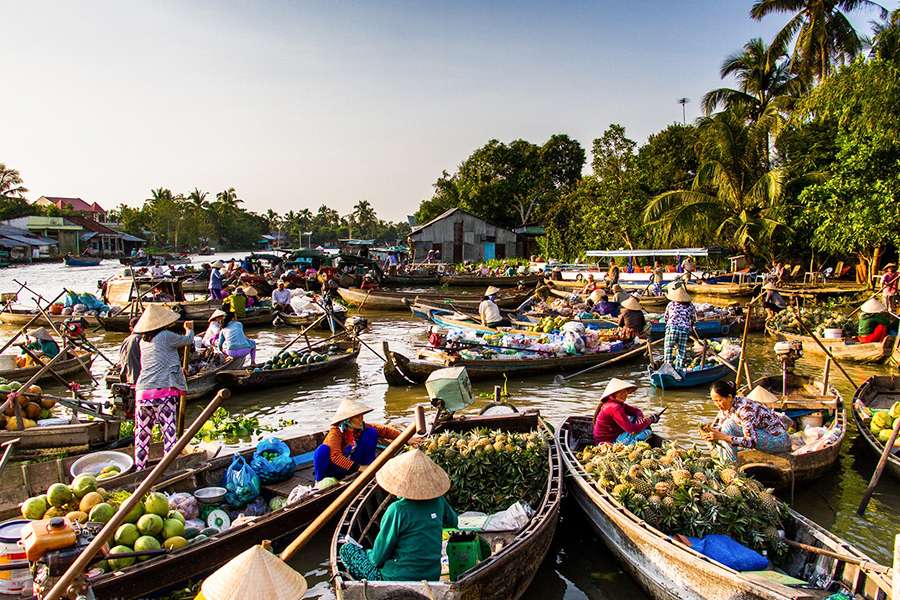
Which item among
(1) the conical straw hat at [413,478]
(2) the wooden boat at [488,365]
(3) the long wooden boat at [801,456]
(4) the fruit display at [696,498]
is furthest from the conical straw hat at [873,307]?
(1) the conical straw hat at [413,478]

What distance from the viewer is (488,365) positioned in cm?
1195

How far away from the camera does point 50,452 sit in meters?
6.80

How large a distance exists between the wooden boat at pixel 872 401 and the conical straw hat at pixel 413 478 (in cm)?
587

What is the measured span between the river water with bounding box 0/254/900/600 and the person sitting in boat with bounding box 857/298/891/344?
2.15ft

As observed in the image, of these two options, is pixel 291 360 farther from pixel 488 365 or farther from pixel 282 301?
pixel 282 301

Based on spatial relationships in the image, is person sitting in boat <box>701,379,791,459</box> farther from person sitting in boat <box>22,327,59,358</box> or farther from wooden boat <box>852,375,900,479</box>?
person sitting in boat <box>22,327,59,358</box>

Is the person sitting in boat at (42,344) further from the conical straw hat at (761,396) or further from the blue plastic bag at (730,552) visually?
the conical straw hat at (761,396)

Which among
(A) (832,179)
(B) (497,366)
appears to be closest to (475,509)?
(B) (497,366)

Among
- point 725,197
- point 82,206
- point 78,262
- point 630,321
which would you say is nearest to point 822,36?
point 725,197

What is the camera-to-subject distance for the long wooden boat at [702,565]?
152 inches

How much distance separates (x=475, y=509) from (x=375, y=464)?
1954mm

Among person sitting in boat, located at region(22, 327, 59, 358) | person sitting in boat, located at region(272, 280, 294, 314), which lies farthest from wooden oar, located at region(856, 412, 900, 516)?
person sitting in boat, located at region(272, 280, 294, 314)

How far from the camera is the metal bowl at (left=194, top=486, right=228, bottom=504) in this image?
551cm

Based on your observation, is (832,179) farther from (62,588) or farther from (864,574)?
(62,588)
